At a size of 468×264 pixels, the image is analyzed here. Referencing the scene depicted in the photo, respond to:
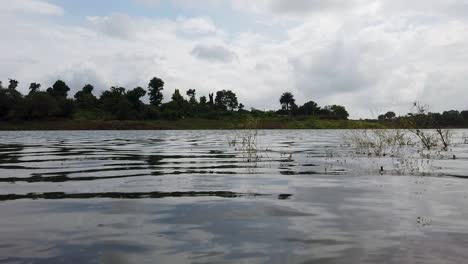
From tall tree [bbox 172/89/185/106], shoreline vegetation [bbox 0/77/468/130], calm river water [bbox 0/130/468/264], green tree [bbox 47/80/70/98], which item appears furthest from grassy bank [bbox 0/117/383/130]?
calm river water [bbox 0/130/468/264]

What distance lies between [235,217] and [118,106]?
13391 cm

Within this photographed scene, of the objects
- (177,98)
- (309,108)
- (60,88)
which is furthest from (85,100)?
(309,108)

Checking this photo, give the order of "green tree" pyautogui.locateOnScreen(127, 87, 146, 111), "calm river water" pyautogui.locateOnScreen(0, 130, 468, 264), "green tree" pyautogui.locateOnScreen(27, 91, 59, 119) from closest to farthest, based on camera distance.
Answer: "calm river water" pyautogui.locateOnScreen(0, 130, 468, 264)
"green tree" pyautogui.locateOnScreen(27, 91, 59, 119)
"green tree" pyautogui.locateOnScreen(127, 87, 146, 111)

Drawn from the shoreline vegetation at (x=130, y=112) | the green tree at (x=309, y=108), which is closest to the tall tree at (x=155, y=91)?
the shoreline vegetation at (x=130, y=112)

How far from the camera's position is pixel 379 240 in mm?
6332

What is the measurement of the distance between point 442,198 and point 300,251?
5347 mm

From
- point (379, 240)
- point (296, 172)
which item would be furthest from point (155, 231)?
point (296, 172)

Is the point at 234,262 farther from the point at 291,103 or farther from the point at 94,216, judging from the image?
the point at 291,103

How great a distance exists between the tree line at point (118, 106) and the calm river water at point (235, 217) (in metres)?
108

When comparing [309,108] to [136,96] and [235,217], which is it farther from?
[235,217]

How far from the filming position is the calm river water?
227 inches

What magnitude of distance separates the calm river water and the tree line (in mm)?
107641

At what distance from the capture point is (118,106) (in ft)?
448

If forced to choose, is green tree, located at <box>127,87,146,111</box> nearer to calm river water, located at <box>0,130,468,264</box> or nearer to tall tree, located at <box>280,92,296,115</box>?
tall tree, located at <box>280,92,296,115</box>
